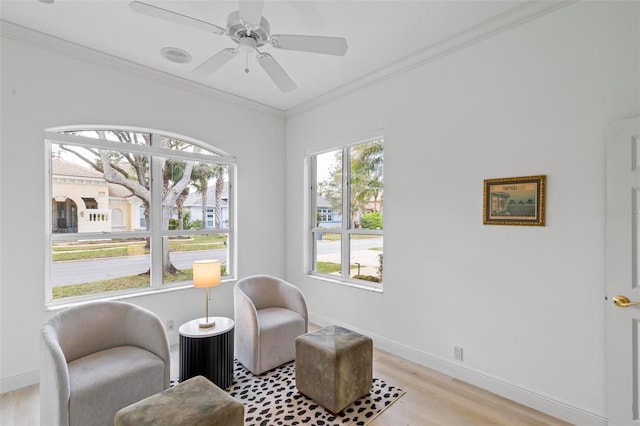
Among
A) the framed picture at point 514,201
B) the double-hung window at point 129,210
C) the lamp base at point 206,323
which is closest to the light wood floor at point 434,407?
the lamp base at point 206,323

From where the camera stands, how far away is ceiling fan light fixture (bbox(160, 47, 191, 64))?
2930 millimetres

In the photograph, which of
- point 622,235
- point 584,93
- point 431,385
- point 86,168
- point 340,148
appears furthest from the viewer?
point 340,148

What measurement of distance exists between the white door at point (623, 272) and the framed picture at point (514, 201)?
1.31 feet

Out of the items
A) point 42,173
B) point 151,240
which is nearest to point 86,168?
point 42,173

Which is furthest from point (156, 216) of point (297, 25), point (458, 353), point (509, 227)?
point (509, 227)

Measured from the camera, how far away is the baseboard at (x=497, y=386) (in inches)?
84.4

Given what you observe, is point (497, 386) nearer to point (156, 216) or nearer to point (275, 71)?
point (275, 71)

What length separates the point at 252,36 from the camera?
218cm

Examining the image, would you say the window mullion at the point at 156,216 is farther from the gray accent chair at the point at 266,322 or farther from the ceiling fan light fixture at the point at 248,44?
the ceiling fan light fixture at the point at 248,44

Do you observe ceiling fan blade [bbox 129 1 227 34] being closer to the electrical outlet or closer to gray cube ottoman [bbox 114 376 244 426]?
gray cube ottoman [bbox 114 376 244 426]

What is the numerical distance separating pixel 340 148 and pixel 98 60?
274 cm

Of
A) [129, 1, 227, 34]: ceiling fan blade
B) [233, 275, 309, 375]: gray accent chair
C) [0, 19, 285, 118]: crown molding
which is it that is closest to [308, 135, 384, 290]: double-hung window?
[233, 275, 309, 375]: gray accent chair

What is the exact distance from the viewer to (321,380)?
233cm

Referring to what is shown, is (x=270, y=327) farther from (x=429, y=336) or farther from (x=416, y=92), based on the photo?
(x=416, y=92)
